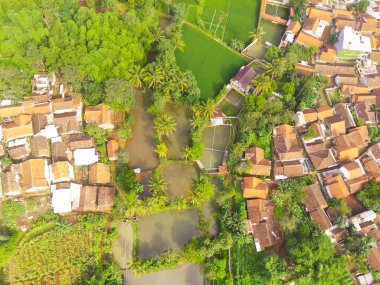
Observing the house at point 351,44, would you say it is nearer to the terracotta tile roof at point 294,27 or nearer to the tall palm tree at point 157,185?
the terracotta tile roof at point 294,27

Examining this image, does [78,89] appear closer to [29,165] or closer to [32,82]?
[32,82]

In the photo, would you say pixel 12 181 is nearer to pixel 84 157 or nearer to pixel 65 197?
pixel 65 197

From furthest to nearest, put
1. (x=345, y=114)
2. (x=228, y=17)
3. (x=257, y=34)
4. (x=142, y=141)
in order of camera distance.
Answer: (x=228, y=17) → (x=257, y=34) → (x=345, y=114) → (x=142, y=141)

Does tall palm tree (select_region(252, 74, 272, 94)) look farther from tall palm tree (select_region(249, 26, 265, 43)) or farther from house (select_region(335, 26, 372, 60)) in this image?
house (select_region(335, 26, 372, 60))

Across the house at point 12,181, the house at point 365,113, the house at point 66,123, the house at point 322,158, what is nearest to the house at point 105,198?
the house at point 66,123

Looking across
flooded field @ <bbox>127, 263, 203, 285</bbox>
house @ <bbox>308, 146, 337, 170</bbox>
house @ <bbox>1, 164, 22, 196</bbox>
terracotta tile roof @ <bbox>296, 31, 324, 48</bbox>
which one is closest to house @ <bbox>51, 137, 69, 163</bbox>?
house @ <bbox>1, 164, 22, 196</bbox>

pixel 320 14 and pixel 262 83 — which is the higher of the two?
pixel 320 14

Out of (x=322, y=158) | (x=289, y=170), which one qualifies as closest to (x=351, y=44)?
(x=322, y=158)

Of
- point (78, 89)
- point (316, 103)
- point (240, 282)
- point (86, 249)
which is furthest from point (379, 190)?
point (78, 89)
